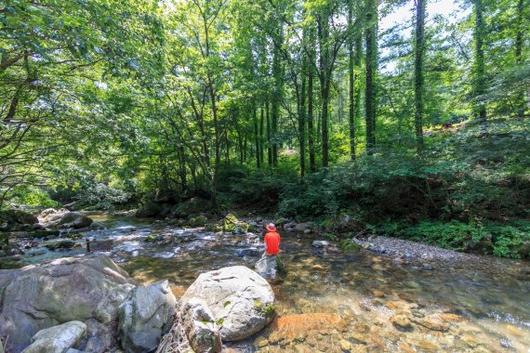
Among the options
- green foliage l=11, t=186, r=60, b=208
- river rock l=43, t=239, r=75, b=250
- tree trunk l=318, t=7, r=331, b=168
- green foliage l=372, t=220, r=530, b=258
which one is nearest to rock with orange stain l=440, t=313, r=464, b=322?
green foliage l=372, t=220, r=530, b=258

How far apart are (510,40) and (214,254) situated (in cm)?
1633

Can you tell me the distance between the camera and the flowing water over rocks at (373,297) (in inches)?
166

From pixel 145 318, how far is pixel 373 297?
411 centimetres

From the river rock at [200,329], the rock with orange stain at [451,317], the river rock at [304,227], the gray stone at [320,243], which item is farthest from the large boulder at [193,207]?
the rock with orange stain at [451,317]

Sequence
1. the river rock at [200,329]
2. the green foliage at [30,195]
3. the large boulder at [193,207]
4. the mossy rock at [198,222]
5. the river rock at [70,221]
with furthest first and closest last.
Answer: the large boulder at [193,207] < the river rock at [70,221] < the mossy rock at [198,222] < the green foliage at [30,195] < the river rock at [200,329]

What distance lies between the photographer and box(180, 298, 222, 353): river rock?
3.72 meters

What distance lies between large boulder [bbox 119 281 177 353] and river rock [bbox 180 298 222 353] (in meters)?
0.37

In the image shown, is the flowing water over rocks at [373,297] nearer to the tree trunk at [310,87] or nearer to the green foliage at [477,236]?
the green foliage at [477,236]

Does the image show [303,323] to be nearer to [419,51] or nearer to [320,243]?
[320,243]

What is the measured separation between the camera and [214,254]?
29.3 feet

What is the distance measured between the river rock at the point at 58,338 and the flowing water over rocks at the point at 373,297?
1969 millimetres

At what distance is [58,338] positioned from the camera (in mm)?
3570

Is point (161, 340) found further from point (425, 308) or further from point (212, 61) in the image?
point (212, 61)

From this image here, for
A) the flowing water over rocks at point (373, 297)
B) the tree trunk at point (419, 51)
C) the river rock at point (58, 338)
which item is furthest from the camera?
the tree trunk at point (419, 51)
